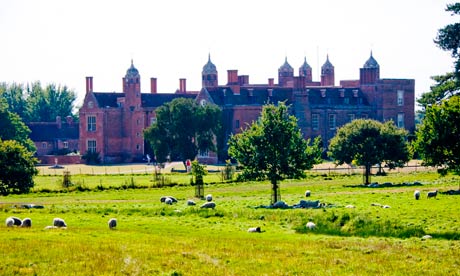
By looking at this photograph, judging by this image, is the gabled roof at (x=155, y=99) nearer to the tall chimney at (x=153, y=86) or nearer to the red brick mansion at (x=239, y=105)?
the red brick mansion at (x=239, y=105)

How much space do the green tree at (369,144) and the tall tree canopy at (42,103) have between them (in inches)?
3777

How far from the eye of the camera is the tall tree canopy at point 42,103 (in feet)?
543

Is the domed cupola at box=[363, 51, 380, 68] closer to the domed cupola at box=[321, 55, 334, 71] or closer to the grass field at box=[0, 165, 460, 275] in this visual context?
the domed cupola at box=[321, 55, 334, 71]

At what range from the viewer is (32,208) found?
49.3 metres

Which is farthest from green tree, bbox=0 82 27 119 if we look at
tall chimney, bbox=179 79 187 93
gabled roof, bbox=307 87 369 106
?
gabled roof, bbox=307 87 369 106


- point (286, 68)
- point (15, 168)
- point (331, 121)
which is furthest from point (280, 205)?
point (286, 68)

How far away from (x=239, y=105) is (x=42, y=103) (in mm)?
60269

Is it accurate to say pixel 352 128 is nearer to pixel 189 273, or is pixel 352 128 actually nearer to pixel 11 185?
pixel 11 185

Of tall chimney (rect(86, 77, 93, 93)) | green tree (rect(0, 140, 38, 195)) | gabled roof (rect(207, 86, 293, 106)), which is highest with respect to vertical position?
tall chimney (rect(86, 77, 93, 93))

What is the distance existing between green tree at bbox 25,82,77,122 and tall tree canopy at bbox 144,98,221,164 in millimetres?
67637

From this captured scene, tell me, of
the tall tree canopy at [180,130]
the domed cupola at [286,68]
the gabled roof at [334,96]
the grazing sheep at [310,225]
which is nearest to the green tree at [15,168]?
the grazing sheep at [310,225]

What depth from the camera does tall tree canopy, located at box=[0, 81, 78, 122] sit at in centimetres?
16538

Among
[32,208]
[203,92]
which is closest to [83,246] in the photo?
[32,208]

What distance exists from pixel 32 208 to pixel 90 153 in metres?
69.2
